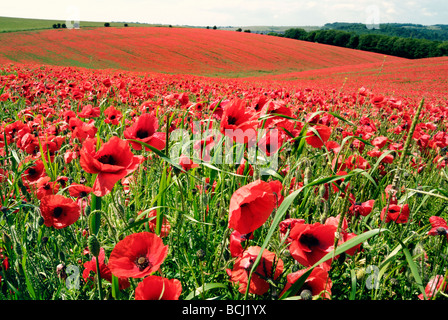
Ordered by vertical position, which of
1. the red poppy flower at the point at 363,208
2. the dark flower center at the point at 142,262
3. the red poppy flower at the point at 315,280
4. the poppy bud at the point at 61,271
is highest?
the dark flower center at the point at 142,262

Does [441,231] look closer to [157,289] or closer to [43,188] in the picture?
[157,289]

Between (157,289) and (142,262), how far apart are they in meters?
0.10

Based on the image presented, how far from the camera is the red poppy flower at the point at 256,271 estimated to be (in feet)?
3.11

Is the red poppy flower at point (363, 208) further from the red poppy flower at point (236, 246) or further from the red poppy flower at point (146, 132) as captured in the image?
the red poppy flower at point (146, 132)

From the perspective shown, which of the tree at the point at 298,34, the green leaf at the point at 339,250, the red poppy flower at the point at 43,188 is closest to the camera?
the green leaf at the point at 339,250

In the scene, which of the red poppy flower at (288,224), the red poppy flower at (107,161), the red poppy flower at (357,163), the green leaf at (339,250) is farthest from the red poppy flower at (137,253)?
the red poppy flower at (357,163)

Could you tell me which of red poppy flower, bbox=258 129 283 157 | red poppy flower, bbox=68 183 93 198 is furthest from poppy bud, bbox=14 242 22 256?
red poppy flower, bbox=258 129 283 157

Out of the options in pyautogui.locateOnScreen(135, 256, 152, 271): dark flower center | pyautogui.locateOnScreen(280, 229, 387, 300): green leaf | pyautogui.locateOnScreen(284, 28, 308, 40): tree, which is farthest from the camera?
pyautogui.locateOnScreen(284, 28, 308, 40): tree

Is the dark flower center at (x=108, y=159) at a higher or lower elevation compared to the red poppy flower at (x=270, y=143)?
higher

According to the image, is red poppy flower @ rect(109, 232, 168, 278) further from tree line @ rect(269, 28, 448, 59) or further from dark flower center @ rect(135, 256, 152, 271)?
tree line @ rect(269, 28, 448, 59)

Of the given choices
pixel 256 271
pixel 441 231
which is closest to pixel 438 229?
pixel 441 231

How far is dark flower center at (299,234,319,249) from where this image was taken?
0.96 m

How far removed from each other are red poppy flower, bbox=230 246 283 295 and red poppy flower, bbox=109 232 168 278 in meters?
0.27

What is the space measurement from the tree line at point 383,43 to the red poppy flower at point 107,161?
2704 inches
